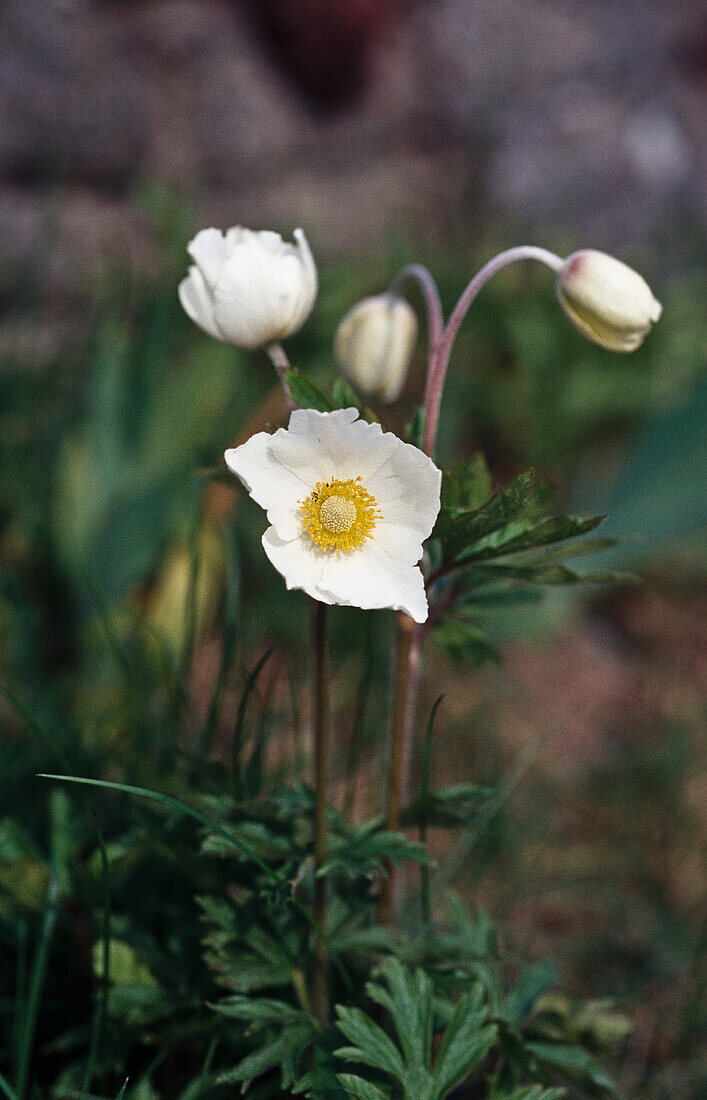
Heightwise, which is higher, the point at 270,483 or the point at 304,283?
the point at 304,283

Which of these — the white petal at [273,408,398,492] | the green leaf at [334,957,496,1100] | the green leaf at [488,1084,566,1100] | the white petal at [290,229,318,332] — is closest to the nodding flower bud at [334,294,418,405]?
the white petal at [290,229,318,332]

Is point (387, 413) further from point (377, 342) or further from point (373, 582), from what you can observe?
point (373, 582)

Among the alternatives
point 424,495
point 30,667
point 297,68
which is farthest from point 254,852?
point 297,68

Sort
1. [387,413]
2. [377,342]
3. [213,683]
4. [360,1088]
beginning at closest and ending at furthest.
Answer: [360,1088], [377,342], [213,683], [387,413]

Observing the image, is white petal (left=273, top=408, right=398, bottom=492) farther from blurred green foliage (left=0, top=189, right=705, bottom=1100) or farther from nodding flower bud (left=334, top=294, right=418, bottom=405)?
nodding flower bud (left=334, top=294, right=418, bottom=405)

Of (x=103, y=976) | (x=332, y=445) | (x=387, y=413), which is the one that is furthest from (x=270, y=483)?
(x=387, y=413)

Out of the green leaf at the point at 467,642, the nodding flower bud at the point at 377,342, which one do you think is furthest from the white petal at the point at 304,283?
the green leaf at the point at 467,642

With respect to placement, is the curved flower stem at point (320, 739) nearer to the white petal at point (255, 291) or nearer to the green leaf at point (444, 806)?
the green leaf at point (444, 806)
